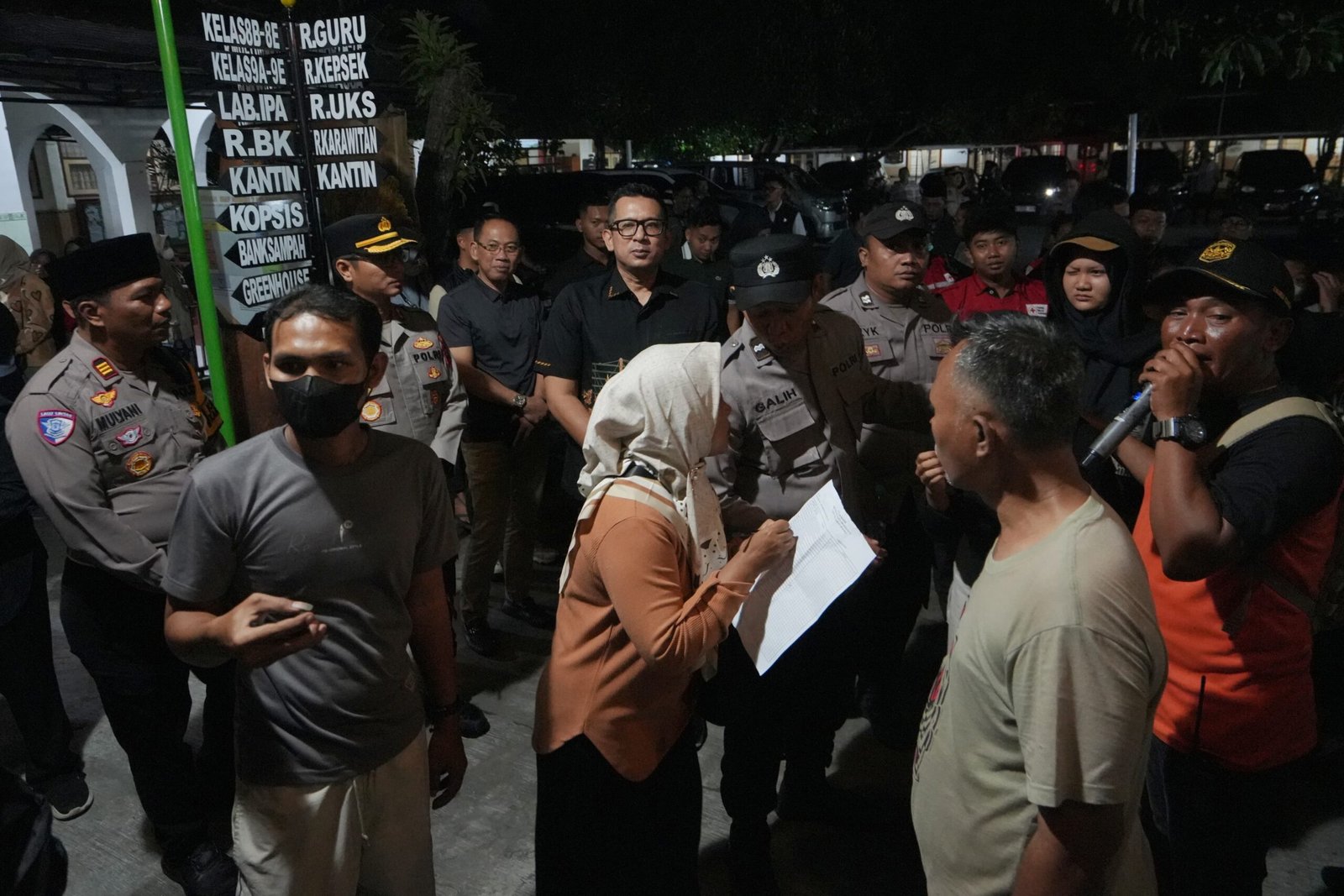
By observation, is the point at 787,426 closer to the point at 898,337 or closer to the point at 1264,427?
the point at 898,337

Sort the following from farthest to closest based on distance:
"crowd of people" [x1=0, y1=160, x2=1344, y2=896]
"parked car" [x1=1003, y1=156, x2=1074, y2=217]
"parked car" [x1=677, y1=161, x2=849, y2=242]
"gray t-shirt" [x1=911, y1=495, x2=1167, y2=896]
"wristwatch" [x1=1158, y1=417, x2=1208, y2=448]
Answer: "parked car" [x1=1003, y1=156, x2=1074, y2=217] → "parked car" [x1=677, y1=161, x2=849, y2=242] → "wristwatch" [x1=1158, y1=417, x2=1208, y2=448] → "crowd of people" [x1=0, y1=160, x2=1344, y2=896] → "gray t-shirt" [x1=911, y1=495, x2=1167, y2=896]

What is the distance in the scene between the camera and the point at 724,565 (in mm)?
2270

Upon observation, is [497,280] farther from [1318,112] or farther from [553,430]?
[1318,112]

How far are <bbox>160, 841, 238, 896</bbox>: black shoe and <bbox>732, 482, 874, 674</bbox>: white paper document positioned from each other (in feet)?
6.20

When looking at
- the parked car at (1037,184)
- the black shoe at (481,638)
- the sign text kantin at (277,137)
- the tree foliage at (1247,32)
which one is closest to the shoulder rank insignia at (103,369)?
the sign text kantin at (277,137)

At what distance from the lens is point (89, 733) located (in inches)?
156

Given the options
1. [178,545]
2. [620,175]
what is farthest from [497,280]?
[620,175]

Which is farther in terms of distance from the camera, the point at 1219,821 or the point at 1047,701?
the point at 1219,821

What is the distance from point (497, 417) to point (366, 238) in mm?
1129

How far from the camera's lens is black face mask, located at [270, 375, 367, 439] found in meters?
1.96

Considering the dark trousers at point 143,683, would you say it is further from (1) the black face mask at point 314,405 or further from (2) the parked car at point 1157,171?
(2) the parked car at point 1157,171

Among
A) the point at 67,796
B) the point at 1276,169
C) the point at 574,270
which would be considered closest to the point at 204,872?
the point at 67,796

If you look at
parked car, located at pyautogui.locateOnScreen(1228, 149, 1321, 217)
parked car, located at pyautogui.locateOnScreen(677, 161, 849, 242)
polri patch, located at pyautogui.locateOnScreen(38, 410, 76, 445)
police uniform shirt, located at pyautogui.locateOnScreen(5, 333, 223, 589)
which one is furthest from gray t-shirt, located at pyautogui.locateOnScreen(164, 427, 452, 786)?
parked car, located at pyautogui.locateOnScreen(1228, 149, 1321, 217)

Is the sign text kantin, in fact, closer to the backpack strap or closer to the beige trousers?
the beige trousers
